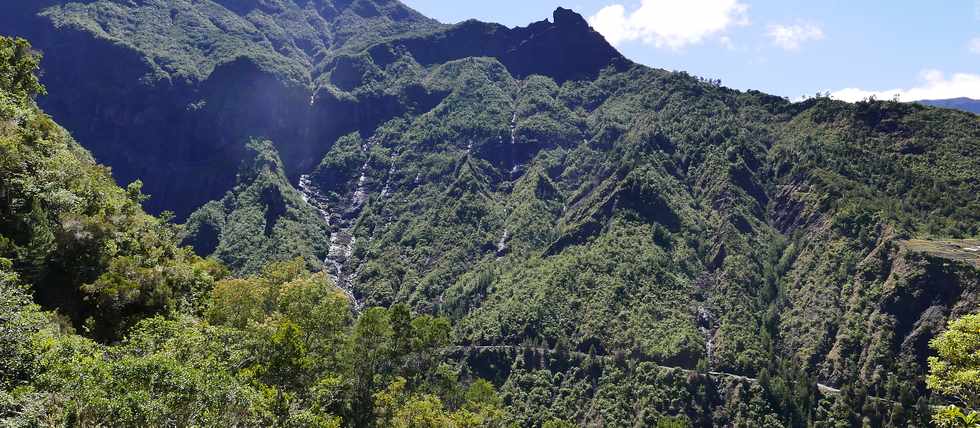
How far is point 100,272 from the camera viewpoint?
51.3 m

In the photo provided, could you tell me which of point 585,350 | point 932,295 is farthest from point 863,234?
point 585,350

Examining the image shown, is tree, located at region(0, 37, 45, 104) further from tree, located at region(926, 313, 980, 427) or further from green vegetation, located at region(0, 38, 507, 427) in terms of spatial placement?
tree, located at region(926, 313, 980, 427)

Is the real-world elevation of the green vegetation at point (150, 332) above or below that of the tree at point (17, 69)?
below

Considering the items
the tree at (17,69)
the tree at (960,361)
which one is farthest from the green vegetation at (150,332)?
the tree at (960,361)

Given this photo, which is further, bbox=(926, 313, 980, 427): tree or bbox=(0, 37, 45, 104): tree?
bbox=(0, 37, 45, 104): tree

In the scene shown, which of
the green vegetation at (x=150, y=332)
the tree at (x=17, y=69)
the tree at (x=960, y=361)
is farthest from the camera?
the tree at (x=17, y=69)

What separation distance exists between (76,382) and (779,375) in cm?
17871

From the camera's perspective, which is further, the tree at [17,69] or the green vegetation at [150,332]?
the tree at [17,69]

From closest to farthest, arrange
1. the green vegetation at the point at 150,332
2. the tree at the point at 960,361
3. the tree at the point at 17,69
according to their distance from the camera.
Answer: the tree at the point at 960,361 → the green vegetation at the point at 150,332 → the tree at the point at 17,69

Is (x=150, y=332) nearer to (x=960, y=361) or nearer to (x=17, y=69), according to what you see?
(x=960, y=361)

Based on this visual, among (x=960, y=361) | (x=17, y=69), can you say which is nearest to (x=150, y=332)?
(x=960, y=361)

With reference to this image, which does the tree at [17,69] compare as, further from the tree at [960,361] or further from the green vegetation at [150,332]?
the tree at [960,361]

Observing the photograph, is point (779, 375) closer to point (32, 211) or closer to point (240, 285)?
point (240, 285)

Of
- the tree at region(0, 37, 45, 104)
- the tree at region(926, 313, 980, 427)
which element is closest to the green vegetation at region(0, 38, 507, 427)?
the tree at region(0, 37, 45, 104)
